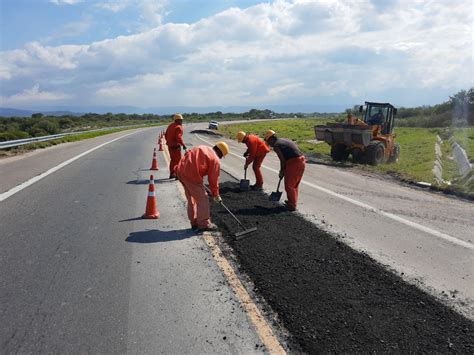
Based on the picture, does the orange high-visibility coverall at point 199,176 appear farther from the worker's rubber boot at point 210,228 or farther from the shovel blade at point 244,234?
the shovel blade at point 244,234

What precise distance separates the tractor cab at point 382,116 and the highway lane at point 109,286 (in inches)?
512

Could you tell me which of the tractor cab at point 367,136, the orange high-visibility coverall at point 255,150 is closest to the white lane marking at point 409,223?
the orange high-visibility coverall at point 255,150

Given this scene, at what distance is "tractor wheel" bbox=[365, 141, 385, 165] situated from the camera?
55.9 feet

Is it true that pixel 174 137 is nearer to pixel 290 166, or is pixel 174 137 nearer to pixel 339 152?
pixel 290 166

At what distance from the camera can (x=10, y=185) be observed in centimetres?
1013

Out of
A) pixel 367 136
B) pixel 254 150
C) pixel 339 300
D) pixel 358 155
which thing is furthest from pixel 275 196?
pixel 358 155

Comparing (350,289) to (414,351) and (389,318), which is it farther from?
(414,351)

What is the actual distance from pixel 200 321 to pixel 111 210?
182 inches

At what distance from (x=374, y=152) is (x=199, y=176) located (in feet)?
40.0

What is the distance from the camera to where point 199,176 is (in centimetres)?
649

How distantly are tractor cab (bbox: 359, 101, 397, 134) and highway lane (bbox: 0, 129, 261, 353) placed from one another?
13009 mm

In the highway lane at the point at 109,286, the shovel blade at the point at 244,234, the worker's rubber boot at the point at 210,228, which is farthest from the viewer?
the worker's rubber boot at the point at 210,228

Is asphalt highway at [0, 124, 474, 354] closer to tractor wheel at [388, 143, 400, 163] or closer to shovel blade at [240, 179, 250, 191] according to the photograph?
shovel blade at [240, 179, 250, 191]

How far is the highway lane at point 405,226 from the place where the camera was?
533 cm
